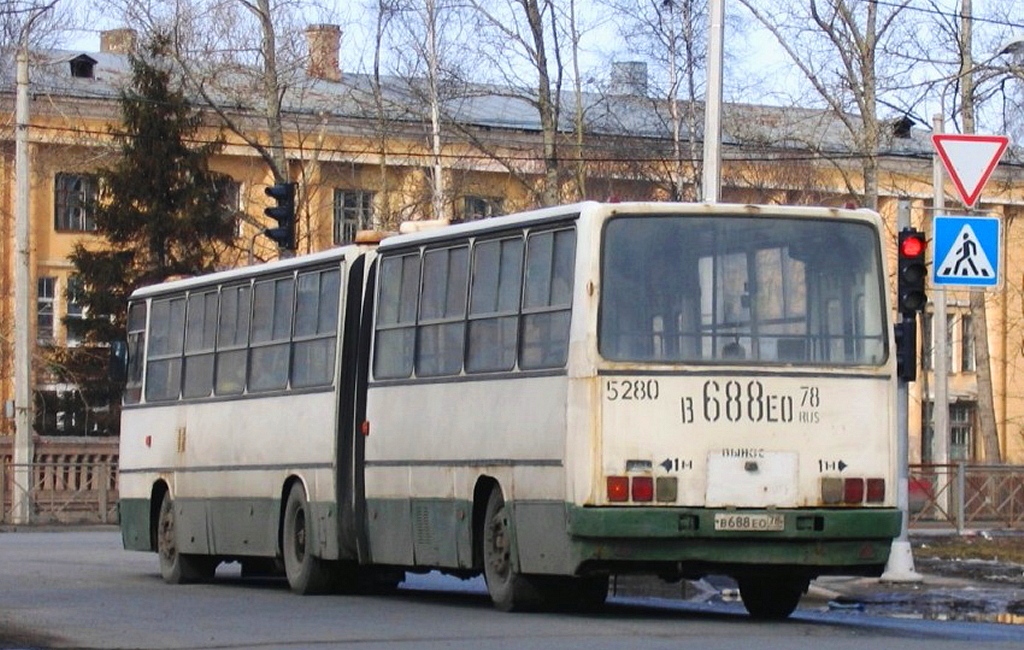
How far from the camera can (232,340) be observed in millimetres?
22688

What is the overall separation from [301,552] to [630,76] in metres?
32.1

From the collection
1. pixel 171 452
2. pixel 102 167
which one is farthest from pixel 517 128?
pixel 171 452

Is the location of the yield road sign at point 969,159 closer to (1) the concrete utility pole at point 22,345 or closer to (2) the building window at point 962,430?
(1) the concrete utility pole at point 22,345

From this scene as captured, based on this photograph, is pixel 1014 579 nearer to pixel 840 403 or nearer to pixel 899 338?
pixel 899 338

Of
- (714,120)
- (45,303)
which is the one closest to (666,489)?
(714,120)

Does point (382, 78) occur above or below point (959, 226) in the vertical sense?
above

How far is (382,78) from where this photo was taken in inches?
2248

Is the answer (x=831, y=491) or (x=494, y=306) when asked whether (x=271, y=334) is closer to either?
(x=494, y=306)

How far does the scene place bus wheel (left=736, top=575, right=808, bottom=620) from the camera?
58.4 feet

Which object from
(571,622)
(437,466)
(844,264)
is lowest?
(571,622)

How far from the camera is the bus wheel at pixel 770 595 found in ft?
58.4

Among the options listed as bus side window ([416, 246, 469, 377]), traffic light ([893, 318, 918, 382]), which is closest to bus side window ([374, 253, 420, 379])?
bus side window ([416, 246, 469, 377])

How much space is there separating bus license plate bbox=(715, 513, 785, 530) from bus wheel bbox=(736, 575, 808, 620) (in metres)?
1.45

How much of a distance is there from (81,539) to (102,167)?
20.7 m
